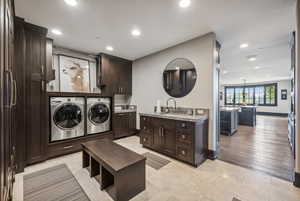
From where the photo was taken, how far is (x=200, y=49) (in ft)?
9.49

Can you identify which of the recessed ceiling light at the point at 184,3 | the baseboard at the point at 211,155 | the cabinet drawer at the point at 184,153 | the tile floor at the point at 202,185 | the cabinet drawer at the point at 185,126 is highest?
the recessed ceiling light at the point at 184,3

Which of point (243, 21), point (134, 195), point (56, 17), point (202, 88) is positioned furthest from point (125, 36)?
point (134, 195)

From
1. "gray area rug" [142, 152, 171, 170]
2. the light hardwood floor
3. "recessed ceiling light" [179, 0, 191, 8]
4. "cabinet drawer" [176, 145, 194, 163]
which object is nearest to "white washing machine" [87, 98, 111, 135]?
"gray area rug" [142, 152, 171, 170]

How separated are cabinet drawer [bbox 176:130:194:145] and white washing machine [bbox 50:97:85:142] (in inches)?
94.9

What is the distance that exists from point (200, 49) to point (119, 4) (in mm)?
1908

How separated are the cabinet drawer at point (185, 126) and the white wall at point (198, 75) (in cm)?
62

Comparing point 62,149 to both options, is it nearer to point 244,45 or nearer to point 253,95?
point 244,45

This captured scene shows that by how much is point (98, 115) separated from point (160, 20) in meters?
2.83

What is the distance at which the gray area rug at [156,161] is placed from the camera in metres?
2.53

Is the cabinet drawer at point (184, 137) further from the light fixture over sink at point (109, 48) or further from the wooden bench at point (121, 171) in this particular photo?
the light fixture over sink at point (109, 48)

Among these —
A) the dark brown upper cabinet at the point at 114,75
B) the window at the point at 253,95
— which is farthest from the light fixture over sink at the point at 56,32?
the window at the point at 253,95

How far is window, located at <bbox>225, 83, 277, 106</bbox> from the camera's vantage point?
10.1 meters

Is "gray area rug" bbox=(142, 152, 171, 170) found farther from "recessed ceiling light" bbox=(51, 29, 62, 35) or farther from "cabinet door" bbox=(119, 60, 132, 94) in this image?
"recessed ceiling light" bbox=(51, 29, 62, 35)

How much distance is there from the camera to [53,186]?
1905 millimetres
